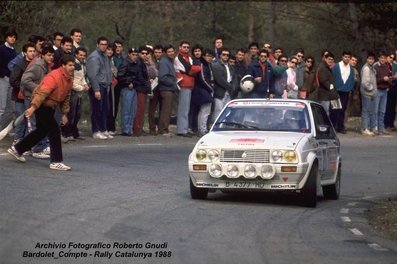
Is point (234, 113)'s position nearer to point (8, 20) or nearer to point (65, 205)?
point (65, 205)

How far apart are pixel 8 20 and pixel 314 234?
54.1 feet

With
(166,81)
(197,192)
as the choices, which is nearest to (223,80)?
(166,81)

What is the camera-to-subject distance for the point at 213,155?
15.5 metres

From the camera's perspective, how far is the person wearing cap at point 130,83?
25406 millimetres

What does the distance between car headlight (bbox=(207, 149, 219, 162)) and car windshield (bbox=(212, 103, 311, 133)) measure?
1201mm

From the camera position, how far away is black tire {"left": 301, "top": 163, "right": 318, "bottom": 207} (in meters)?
15.6

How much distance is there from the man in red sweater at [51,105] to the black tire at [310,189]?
4383 millimetres

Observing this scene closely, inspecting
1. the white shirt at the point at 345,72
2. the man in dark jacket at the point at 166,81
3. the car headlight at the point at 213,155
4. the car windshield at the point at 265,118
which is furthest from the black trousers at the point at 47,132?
the white shirt at the point at 345,72

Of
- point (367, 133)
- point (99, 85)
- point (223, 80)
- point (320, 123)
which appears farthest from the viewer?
point (367, 133)

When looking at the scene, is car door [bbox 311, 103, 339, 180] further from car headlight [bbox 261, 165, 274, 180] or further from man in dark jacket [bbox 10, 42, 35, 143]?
man in dark jacket [bbox 10, 42, 35, 143]

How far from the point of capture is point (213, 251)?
11.3m

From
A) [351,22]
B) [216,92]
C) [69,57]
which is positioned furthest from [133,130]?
[351,22]

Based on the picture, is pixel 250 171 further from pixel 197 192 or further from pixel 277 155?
pixel 197 192

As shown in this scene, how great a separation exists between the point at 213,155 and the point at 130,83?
33.3 feet
